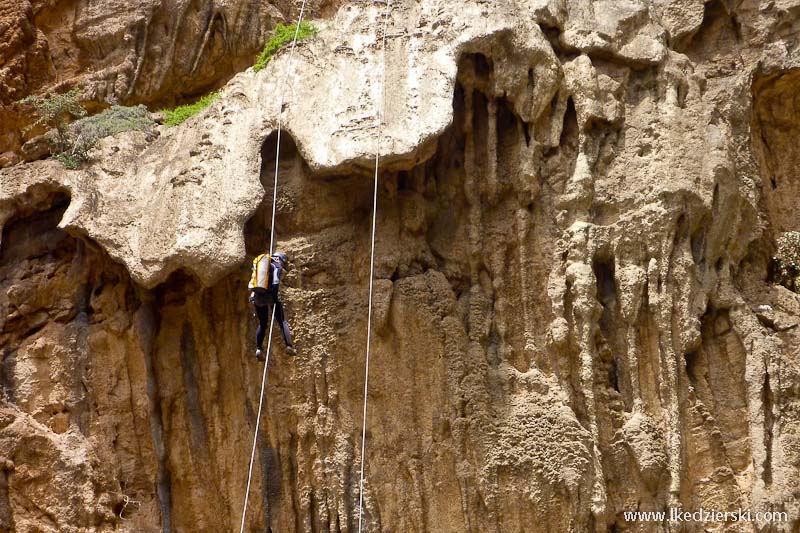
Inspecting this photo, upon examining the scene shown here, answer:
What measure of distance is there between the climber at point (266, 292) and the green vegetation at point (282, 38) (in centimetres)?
296

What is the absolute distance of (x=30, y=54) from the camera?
17.0 meters

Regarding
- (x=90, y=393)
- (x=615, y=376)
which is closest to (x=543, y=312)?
(x=615, y=376)

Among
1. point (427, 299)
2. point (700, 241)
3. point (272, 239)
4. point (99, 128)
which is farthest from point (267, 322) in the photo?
point (700, 241)

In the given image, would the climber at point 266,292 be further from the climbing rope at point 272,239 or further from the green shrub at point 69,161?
the green shrub at point 69,161

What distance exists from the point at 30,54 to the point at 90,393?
5189 mm

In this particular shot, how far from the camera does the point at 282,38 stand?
604 inches

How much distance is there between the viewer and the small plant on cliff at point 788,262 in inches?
587

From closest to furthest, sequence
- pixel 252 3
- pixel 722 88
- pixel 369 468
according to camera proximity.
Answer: pixel 369 468, pixel 722 88, pixel 252 3

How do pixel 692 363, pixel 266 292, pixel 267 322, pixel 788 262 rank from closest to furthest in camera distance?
1. pixel 266 292
2. pixel 267 322
3. pixel 692 363
4. pixel 788 262

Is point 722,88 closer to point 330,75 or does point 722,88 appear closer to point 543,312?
point 543,312

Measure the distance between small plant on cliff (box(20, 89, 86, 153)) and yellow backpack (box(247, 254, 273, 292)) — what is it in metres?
3.45

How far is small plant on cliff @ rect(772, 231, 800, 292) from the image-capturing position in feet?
48.9

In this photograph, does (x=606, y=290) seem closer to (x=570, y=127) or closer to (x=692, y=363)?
(x=692, y=363)

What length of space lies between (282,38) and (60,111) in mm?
2752
